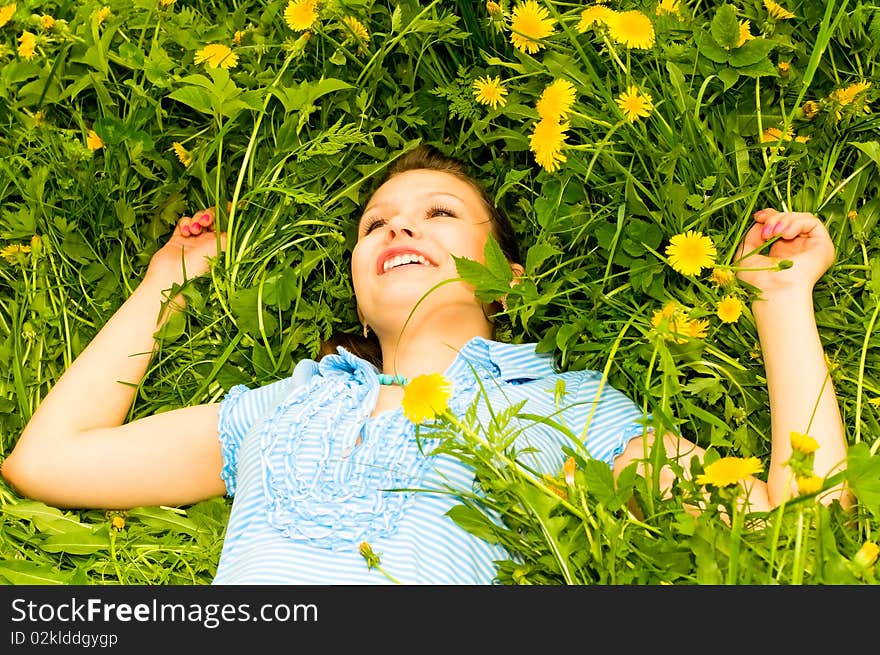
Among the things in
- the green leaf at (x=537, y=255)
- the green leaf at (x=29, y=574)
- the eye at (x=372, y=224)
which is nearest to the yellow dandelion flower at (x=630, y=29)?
the green leaf at (x=537, y=255)

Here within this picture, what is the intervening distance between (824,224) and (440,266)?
34.5 inches

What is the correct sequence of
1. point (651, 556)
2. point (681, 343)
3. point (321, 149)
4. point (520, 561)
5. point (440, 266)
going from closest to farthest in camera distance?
point (651, 556) < point (520, 561) < point (681, 343) < point (440, 266) < point (321, 149)

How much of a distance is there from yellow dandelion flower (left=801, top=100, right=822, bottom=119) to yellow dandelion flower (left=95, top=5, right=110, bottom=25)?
5.55ft

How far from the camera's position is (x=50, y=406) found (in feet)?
7.10

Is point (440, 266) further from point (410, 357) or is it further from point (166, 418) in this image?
point (166, 418)

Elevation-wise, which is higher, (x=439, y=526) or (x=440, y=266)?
(x=440, y=266)

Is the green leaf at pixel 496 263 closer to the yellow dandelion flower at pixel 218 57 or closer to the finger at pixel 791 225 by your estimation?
the finger at pixel 791 225

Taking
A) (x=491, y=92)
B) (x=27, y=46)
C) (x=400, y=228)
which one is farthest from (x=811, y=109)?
(x=27, y=46)

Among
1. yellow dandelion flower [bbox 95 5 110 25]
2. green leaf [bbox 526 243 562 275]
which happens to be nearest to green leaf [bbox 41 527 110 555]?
green leaf [bbox 526 243 562 275]

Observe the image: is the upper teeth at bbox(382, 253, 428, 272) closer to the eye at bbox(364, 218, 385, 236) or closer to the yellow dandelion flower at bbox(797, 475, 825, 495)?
the eye at bbox(364, 218, 385, 236)

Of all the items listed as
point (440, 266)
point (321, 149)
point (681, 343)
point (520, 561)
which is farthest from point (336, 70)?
point (520, 561)

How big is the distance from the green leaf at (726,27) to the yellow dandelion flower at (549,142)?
41cm

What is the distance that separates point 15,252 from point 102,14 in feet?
2.09
